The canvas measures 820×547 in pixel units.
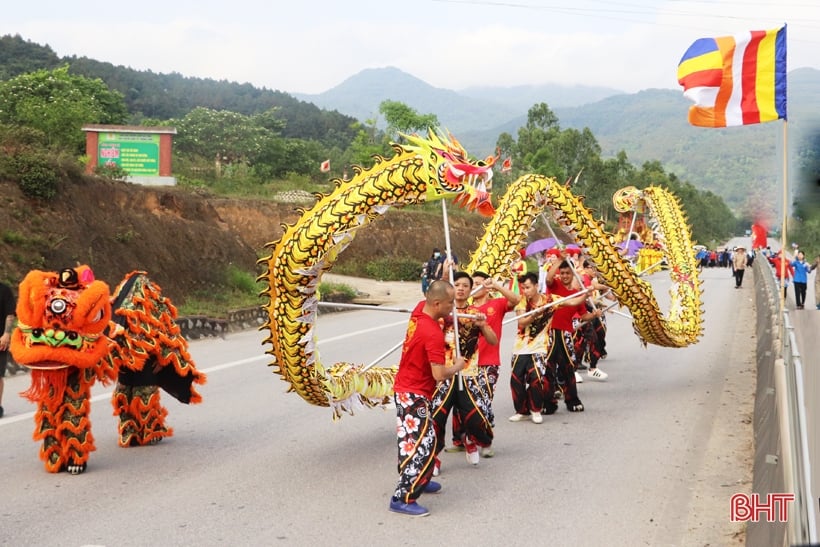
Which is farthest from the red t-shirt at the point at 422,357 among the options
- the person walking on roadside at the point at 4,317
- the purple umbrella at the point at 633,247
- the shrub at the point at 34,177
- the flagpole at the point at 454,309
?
the shrub at the point at 34,177

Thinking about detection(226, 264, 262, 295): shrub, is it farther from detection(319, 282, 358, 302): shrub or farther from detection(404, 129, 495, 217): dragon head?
detection(404, 129, 495, 217): dragon head

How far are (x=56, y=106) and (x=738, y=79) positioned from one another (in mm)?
28428

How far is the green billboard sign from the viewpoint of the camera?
27.9 meters

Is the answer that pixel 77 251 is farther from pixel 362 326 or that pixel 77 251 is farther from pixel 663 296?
pixel 663 296

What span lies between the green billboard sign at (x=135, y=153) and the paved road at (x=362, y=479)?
17423 millimetres

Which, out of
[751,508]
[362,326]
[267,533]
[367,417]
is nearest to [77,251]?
[362,326]

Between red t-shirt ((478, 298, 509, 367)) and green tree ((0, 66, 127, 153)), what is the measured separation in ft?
66.9

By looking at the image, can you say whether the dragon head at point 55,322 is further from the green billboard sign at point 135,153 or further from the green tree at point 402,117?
the green tree at point 402,117

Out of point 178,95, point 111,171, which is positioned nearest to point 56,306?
point 111,171

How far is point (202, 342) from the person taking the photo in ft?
53.3

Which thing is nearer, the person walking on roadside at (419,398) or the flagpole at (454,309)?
the person walking on roadside at (419,398)

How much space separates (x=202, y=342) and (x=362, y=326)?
12.3 feet

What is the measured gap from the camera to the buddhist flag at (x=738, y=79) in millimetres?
8633

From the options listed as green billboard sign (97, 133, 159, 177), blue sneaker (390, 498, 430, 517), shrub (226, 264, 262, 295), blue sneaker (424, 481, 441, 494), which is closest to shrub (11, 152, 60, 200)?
shrub (226, 264, 262, 295)
